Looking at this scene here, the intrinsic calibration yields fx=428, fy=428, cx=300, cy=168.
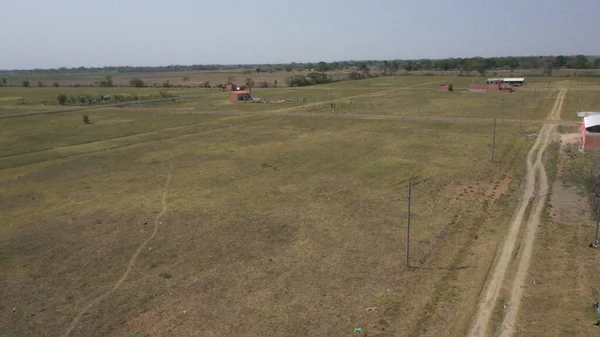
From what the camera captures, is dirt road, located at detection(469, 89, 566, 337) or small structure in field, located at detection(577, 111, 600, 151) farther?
small structure in field, located at detection(577, 111, 600, 151)

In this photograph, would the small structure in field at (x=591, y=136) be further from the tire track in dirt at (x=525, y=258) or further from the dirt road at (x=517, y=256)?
the tire track in dirt at (x=525, y=258)

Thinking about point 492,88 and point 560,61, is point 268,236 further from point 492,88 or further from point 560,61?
point 560,61

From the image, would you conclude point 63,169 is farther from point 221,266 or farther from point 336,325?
point 336,325

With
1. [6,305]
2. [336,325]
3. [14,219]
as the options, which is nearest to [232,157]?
[14,219]

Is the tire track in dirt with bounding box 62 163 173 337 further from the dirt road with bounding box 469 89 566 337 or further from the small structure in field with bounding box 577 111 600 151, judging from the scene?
the small structure in field with bounding box 577 111 600 151

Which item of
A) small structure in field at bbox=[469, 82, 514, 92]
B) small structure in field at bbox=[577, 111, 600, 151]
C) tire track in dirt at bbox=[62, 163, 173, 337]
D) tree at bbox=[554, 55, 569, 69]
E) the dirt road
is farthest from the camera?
tree at bbox=[554, 55, 569, 69]

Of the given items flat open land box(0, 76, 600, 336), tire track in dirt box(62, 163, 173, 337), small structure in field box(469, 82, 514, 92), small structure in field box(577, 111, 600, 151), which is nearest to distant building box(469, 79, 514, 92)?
small structure in field box(469, 82, 514, 92)
